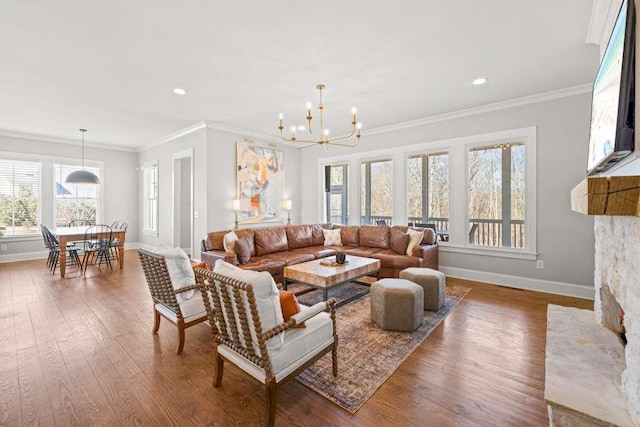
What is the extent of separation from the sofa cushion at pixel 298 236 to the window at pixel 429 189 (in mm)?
2053

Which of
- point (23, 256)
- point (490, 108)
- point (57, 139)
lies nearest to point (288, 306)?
point (490, 108)

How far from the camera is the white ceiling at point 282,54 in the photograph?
2.34 m

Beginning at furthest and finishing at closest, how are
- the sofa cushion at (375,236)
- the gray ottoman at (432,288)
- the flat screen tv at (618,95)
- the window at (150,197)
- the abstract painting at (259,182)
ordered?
the window at (150,197) → the abstract painting at (259,182) → the sofa cushion at (375,236) → the gray ottoman at (432,288) → the flat screen tv at (618,95)

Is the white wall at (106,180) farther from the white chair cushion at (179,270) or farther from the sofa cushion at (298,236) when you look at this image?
Result: the white chair cushion at (179,270)

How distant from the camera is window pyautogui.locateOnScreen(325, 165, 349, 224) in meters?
6.72

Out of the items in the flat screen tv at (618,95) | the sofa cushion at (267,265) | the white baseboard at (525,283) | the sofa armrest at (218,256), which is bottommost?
the white baseboard at (525,283)

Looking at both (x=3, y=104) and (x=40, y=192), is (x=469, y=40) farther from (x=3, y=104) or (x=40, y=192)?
(x=40, y=192)

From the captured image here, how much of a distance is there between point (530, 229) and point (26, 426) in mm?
5618

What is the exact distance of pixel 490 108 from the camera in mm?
4531

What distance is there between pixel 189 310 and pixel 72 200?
6846 mm

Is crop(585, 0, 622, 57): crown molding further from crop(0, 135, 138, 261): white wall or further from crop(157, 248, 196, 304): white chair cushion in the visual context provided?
crop(0, 135, 138, 261): white wall

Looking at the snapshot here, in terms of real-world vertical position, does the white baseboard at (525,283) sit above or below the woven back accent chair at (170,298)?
below

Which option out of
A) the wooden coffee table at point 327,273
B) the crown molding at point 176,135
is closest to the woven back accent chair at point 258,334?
the wooden coffee table at point 327,273

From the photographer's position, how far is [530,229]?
4242 millimetres
